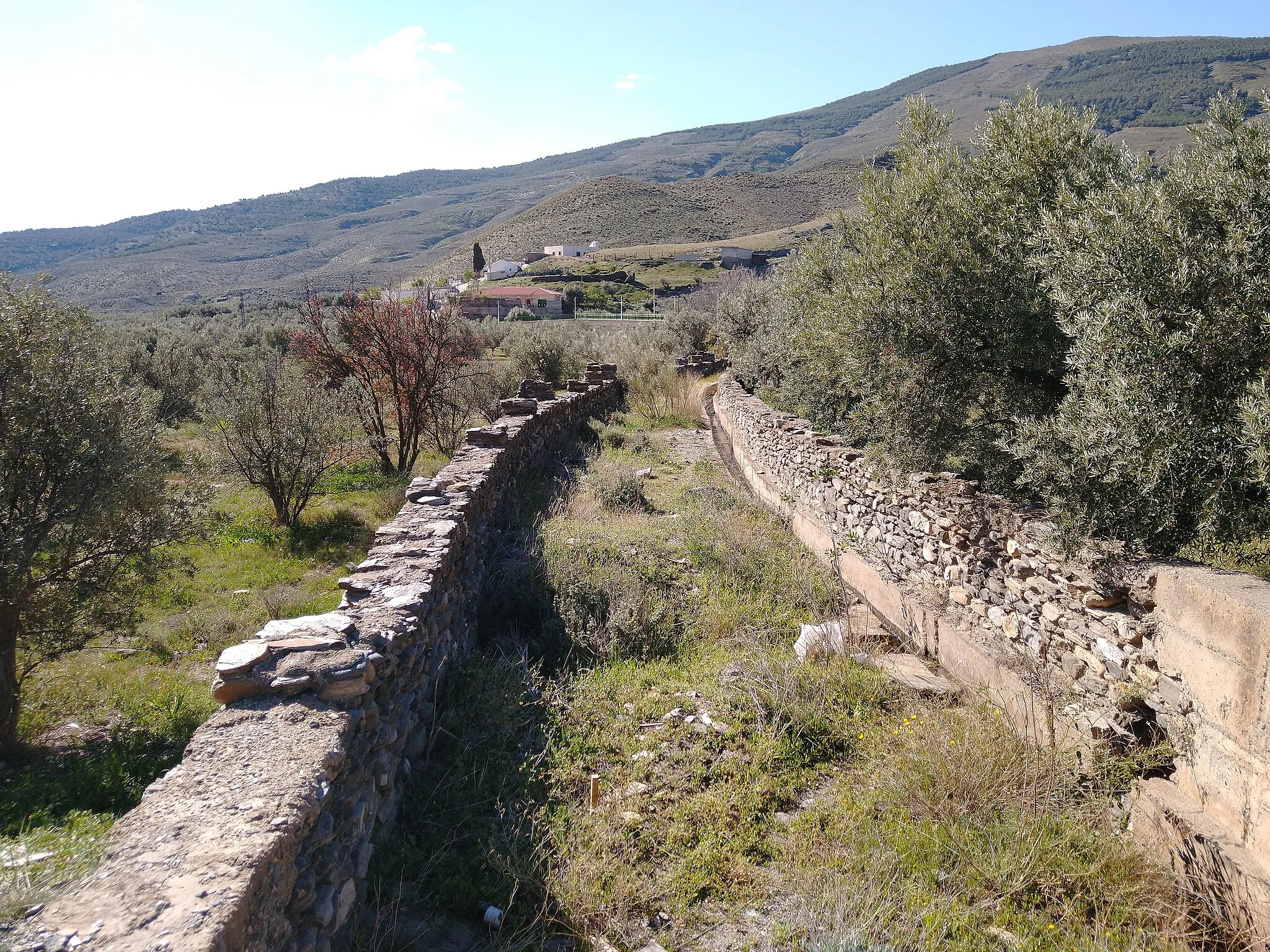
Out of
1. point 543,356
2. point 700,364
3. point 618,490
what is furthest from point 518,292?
point 618,490

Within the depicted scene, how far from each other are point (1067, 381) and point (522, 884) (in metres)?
4.04

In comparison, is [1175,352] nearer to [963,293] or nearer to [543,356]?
[963,293]

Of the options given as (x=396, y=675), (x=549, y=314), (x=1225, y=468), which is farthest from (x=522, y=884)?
(x=549, y=314)

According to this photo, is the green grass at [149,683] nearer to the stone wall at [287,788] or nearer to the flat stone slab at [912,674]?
the stone wall at [287,788]

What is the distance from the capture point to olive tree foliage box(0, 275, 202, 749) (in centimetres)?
482

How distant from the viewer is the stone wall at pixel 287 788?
1.86 m

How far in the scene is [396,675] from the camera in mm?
3676

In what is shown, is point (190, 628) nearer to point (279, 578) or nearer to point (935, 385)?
point (279, 578)

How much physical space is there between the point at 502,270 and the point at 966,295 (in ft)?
212

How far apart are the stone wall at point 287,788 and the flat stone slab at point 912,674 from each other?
10.3ft

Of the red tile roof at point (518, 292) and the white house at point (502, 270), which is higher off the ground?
the white house at point (502, 270)

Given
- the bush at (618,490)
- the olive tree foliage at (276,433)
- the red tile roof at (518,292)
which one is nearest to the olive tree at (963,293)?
the bush at (618,490)

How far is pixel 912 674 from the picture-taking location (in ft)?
16.2

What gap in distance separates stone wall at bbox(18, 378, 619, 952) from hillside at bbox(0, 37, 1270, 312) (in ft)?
119
